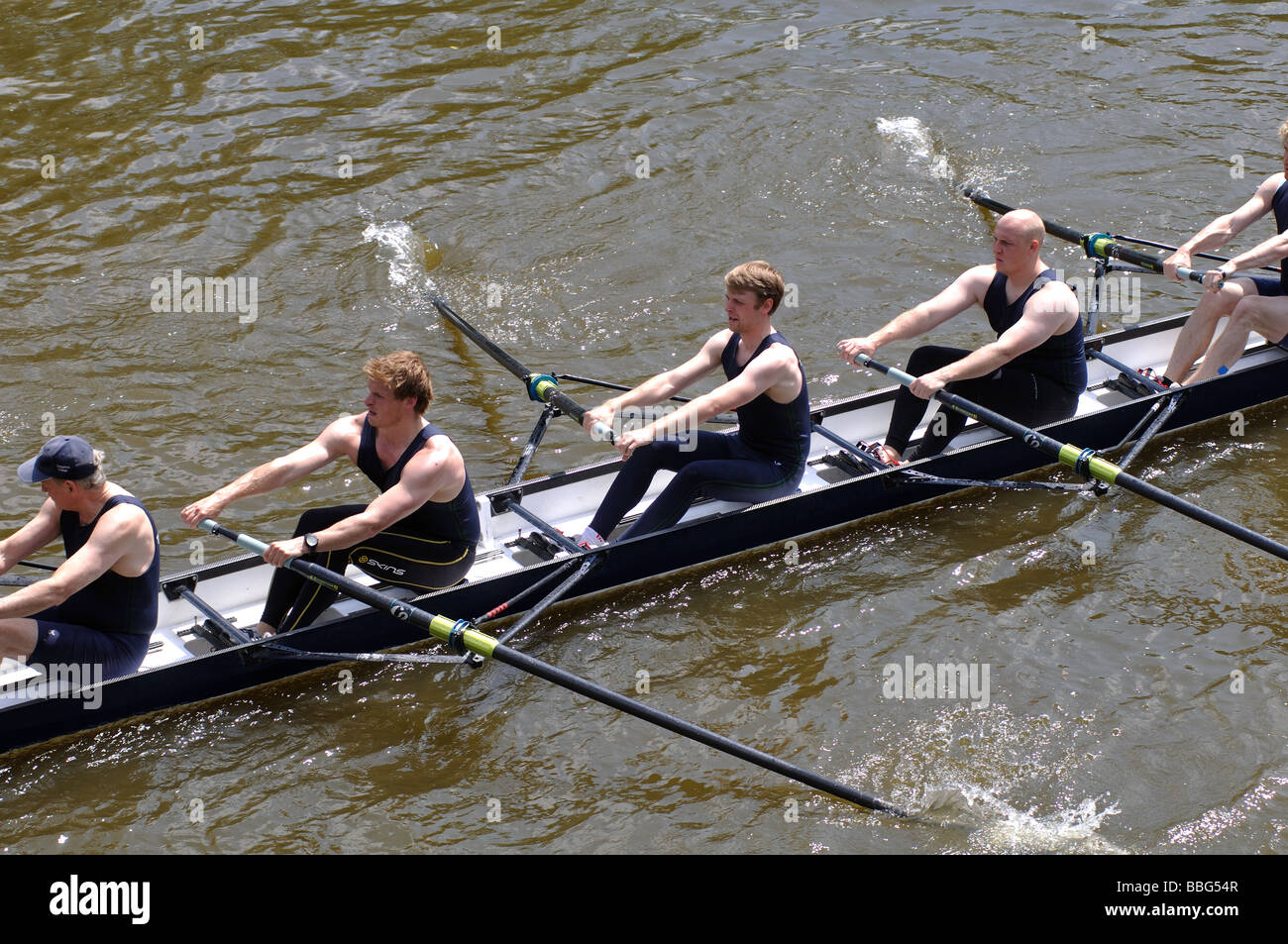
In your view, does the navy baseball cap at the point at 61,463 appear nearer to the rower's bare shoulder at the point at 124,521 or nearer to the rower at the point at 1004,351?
the rower's bare shoulder at the point at 124,521

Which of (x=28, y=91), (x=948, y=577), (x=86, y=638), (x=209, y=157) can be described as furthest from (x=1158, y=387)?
(x=28, y=91)

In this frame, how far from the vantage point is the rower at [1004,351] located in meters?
9.12

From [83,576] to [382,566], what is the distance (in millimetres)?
1729

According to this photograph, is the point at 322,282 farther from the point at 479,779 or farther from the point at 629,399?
the point at 479,779

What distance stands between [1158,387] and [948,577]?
107 inches

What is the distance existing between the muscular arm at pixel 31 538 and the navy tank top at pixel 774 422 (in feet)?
13.7

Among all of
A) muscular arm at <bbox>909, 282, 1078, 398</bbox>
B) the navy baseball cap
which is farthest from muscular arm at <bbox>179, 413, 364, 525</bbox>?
muscular arm at <bbox>909, 282, 1078, 398</bbox>

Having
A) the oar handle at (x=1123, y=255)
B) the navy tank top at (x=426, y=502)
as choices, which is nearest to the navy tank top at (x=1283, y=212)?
the oar handle at (x=1123, y=255)

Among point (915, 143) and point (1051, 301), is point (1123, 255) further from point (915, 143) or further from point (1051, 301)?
point (915, 143)

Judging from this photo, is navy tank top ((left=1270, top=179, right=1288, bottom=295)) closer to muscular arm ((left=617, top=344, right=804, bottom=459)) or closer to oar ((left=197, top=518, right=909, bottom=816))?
muscular arm ((left=617, top=344, right=804, bottom=459))

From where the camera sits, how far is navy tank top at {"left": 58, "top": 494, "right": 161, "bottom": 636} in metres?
7.03

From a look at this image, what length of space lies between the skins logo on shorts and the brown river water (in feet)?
2.28

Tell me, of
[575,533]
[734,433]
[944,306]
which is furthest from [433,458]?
[944,306]

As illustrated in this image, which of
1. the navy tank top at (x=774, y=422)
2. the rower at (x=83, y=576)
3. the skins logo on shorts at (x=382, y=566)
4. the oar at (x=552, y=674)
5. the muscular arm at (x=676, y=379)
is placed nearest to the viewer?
the oar at (x=552, y=674)
